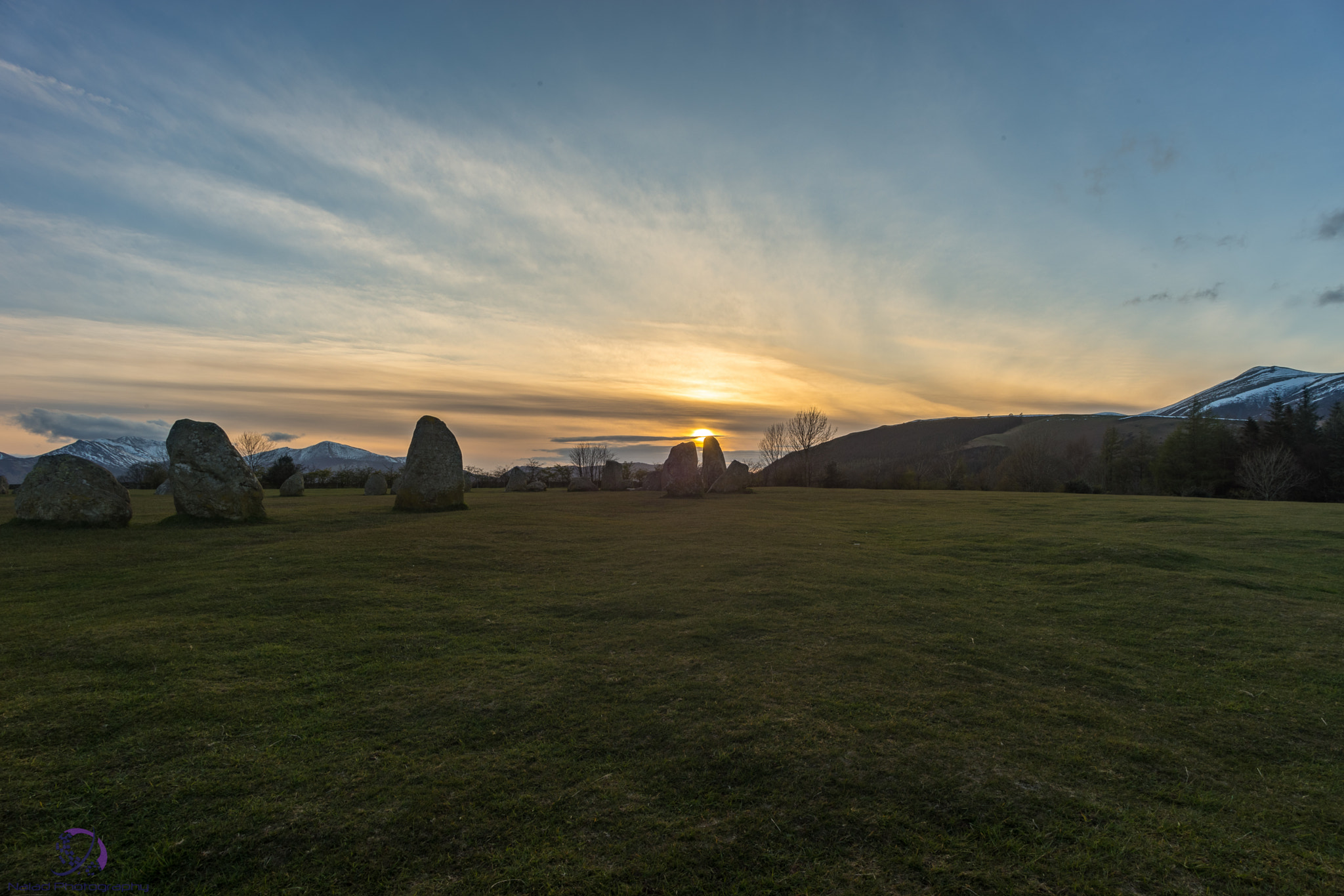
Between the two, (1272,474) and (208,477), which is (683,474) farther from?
(1272,474)

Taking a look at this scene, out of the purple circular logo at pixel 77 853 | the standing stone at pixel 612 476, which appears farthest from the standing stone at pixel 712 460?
the purple circular logo at pixel 77 853

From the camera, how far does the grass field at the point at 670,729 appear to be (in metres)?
2.69

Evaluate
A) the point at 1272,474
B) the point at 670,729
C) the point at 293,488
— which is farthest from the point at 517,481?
the point at 1272,474

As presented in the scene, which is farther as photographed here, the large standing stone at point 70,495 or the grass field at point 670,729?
the large standing stone at point 70,495

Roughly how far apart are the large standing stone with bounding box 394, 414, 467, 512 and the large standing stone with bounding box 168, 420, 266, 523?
3853 millimetres

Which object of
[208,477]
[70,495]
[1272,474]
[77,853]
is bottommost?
[77,853]

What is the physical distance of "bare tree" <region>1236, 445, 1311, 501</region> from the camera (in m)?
34.5

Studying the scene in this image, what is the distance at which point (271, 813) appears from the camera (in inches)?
116

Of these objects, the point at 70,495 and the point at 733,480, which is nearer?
the point at 70,495

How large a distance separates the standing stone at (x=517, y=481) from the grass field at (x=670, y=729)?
24700mm

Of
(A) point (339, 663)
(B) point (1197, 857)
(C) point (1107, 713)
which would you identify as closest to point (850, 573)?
(C) point (1107, 713)

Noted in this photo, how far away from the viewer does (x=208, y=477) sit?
12.9 meters

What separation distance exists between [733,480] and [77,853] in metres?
28.8

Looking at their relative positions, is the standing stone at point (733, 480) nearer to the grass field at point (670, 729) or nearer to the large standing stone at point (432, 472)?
the large standing stone at point (432, 472)
